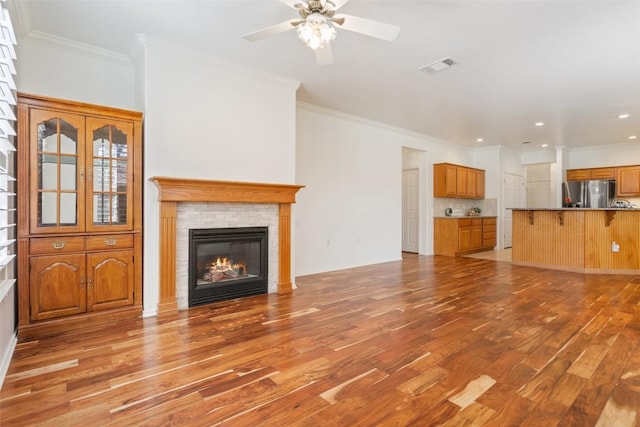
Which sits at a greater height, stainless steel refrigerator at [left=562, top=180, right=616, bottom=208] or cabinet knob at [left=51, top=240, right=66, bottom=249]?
stainless steel refrigerator at [left=562, top=180, right=616, bottom=208]

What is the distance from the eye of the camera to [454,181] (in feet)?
25.8

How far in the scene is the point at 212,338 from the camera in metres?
2.77

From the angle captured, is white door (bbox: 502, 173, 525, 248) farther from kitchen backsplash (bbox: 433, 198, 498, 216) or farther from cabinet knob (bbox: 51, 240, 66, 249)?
cabinet knob (bbox: 51, 240, 66, 249)

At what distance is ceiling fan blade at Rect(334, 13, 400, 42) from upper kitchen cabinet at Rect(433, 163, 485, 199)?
5.78 metres

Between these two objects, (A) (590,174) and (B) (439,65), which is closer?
(B) (439,65)

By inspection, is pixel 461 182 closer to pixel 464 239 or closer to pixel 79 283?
pixel 464 239

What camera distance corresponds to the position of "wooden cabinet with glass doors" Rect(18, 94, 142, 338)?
286 centimetres

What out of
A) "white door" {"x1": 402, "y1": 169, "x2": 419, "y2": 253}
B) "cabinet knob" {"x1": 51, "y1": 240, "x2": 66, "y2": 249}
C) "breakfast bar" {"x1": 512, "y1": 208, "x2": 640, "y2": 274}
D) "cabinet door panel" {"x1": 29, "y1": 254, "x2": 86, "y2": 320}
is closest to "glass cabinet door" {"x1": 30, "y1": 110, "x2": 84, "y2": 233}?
"cabinet knob" {"x1": 51, "y1": 240, "x2": 66, "y2": 249}

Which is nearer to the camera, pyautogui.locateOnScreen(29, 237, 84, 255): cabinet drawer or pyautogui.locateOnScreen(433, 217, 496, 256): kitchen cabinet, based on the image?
pyautogui.locateOnScreen(29, 237, 84, 255): cabinet drawer

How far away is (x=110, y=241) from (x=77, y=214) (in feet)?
1.24

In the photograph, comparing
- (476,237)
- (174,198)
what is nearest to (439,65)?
(174,198)

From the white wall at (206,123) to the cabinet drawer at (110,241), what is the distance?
17 centimetres

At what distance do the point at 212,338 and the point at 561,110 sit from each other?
6375 mm

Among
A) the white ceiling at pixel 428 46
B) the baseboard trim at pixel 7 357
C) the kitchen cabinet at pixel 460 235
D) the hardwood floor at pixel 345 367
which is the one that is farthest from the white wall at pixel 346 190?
the baseboard trim at pixel 7 357
